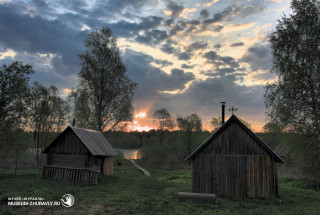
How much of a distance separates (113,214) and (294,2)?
22.6 m

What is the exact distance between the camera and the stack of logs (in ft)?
69.7

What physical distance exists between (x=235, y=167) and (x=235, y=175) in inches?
24.1

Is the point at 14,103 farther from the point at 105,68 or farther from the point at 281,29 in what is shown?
the point at 281,29

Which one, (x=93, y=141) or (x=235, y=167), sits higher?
(x=93, y=141)

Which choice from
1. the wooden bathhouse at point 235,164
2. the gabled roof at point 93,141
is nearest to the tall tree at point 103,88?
the gabled roof at point 93,141

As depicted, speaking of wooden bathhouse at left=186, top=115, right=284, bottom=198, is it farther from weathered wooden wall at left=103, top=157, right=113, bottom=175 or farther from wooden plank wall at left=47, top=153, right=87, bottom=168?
weathered wooden wall at left=103, top=157, right=113, bottom=175

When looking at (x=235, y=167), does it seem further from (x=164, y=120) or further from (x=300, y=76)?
(x=164, y=120)

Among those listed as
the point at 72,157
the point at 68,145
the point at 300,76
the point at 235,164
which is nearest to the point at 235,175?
the point at 235,164

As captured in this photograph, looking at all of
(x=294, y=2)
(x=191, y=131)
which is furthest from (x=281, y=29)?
(x=191, y=131)

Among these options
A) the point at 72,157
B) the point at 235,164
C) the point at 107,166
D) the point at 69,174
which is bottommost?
the point at 69,174

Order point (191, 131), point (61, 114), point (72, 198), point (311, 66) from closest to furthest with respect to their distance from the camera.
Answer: point (72, 198), point (311, 66), point (61, 114), point (191, 131)

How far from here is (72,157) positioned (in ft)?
74.8

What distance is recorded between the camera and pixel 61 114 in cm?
4131

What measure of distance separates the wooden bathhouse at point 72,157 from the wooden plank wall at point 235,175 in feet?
32.5
